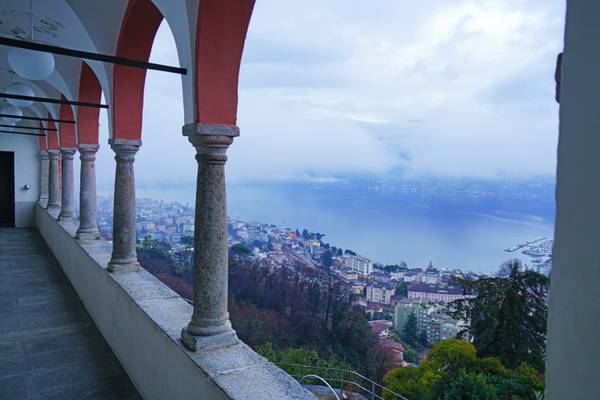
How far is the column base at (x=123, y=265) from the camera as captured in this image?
4783 millimetres

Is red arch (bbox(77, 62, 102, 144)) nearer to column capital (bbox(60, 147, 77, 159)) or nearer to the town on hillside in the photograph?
the town on hillside

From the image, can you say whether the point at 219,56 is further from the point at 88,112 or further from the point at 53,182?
the point at 53,182

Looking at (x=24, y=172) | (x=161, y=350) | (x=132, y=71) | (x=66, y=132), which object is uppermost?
(x=132, y=71)

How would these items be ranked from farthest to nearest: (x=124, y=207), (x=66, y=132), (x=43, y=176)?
(x=43, y=176) < (x=66, y=132) < (x=124, y=207)

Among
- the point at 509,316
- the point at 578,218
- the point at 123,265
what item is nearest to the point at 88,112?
the point at 123,265

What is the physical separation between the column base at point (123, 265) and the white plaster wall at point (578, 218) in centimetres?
482

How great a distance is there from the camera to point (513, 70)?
2730mm

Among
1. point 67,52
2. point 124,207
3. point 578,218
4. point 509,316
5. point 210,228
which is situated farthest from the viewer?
point 509,316

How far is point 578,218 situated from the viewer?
2.45ft

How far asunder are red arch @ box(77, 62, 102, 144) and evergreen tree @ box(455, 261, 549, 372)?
779 cm

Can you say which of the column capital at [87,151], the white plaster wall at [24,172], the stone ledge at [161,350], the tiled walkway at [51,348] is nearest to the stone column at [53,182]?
the white plaster wall at [24,172]

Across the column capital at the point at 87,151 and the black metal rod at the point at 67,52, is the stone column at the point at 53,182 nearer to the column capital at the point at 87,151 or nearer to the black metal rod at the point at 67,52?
the column capital at the point at 87,151

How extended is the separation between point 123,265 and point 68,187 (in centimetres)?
626

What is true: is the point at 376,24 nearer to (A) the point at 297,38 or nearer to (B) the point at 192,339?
(A) the point at 297,38
